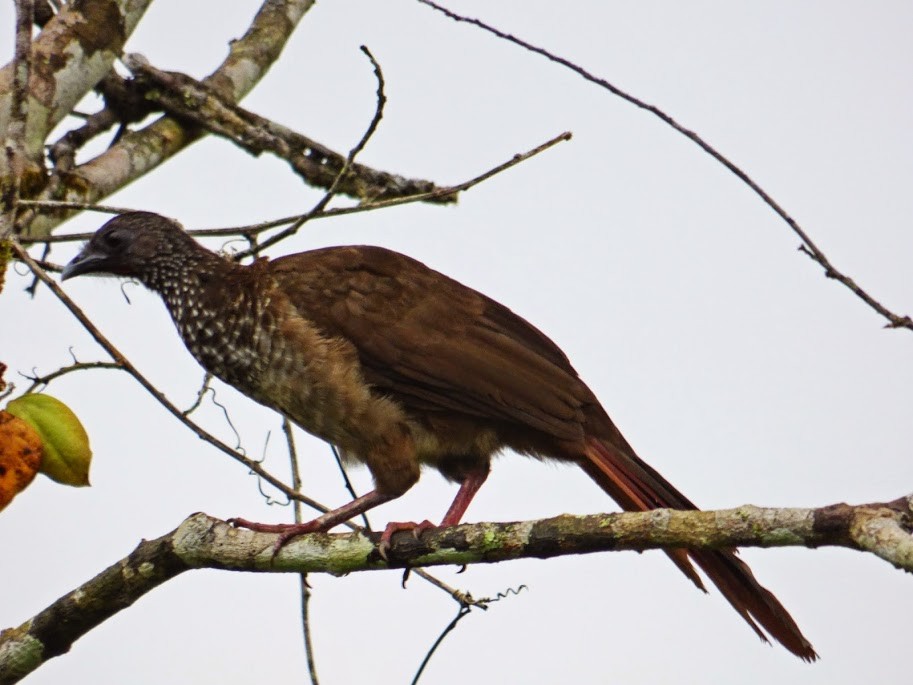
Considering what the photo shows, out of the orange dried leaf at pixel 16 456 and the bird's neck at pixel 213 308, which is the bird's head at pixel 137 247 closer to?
the bird's neck at pixel 213 308

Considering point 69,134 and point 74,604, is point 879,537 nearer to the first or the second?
point 74,604

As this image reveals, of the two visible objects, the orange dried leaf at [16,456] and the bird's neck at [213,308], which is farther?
the bird's neck at [213,308]

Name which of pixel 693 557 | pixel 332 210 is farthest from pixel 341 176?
pixel 693 557

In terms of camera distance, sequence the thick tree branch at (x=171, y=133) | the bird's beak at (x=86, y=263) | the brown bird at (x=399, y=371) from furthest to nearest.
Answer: the thick tree branch at (x=171, y=133)
the bird's beak at (x=86, y=263)
the brown bird at (x=399, y=371)

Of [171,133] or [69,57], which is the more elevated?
[171,133]

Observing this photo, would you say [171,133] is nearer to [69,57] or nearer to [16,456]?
[69,57]

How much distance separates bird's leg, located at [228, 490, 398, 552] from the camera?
11.0ft

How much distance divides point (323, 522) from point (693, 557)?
3.46 ft

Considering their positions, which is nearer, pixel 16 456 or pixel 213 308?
pixel 16 456

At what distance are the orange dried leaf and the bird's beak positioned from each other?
4.52 feet

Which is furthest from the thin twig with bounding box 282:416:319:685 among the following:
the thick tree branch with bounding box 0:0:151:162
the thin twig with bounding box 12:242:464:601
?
the thick tree branch with bounding box 0:0:151:162

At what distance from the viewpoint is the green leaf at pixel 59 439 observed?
122 inches

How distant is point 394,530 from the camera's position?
10.6 feet

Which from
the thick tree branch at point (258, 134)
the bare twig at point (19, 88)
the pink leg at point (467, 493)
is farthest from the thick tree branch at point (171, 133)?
the pink leg at point (467, 493)
